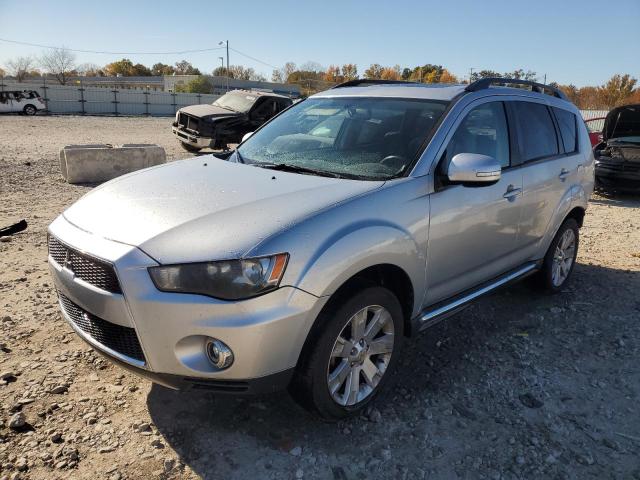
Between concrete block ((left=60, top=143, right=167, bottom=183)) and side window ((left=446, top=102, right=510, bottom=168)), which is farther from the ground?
side window ((left=446, top=102, right=510, bottom=168))

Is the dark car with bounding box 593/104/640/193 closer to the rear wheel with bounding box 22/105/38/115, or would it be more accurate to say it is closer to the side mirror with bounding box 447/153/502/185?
the side mirror with bounding box 447/153/502/185

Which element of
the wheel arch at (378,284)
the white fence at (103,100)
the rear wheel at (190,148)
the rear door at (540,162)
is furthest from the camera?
the white fence at (103,100)

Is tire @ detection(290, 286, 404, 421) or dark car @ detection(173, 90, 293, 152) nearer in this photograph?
tire @ detection(290, 286, 404, 421)

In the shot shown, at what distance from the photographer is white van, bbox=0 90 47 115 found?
2919 centimetres

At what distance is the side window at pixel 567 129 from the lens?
4.68 metres

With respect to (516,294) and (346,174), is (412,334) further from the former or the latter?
(516,294)

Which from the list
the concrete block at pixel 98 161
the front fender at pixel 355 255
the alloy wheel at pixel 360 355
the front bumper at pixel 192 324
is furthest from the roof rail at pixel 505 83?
the concrete block at pixel 98 161

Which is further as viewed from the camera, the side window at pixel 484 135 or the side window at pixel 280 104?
the side window at pixel 280 104

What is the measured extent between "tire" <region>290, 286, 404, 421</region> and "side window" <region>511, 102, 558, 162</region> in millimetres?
1980

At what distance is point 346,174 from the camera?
10.3 ft

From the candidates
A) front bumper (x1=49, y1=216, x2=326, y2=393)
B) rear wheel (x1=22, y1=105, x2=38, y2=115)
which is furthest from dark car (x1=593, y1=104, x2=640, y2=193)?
rear wheel (x1=22, y1=105, x2=38, y2=115)

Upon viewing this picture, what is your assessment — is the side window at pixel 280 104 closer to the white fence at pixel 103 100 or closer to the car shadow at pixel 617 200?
the car shadow at pixel 617 200

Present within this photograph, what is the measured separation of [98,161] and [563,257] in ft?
26.0

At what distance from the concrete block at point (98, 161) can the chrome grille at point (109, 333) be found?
7.26 m
